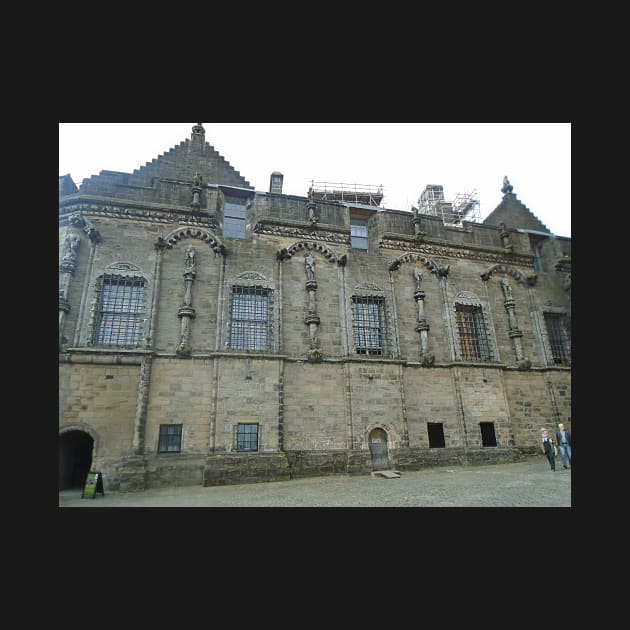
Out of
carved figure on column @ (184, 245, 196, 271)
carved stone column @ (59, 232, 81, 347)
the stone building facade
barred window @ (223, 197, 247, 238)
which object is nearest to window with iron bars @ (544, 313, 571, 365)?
the stone building facade

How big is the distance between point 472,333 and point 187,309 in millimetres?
13468

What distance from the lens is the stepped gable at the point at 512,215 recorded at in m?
22.6

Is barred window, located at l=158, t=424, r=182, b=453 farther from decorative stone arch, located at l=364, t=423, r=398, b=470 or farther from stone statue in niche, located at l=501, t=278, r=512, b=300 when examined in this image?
stone statue in niche, located at l=501, t=278, r=512, b=300

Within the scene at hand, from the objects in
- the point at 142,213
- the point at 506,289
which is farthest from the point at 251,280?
the point at 506,289

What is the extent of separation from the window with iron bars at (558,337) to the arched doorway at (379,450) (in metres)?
10.8

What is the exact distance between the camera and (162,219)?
1562 cm

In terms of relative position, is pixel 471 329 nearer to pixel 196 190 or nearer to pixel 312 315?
pixel 312 315

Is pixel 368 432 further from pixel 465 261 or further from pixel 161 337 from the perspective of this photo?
pixel 465 261

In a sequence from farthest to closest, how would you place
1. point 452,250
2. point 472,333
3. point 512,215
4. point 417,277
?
point 512,215 → point 452,250 → point 472,333 → point 417,277

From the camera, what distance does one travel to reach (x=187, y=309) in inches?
569

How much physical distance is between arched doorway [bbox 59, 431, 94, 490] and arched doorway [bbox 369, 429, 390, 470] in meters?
10.6

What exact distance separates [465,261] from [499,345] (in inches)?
181

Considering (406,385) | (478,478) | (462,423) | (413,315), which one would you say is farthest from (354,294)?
(478,478)

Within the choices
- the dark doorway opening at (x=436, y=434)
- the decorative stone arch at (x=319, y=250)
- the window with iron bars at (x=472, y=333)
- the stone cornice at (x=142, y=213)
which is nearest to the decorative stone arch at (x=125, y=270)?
the stone cornice at (x=142, y=213)
